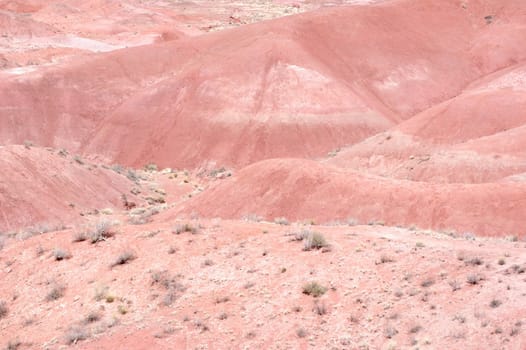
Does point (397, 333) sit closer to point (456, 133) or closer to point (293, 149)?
point (456, 133)

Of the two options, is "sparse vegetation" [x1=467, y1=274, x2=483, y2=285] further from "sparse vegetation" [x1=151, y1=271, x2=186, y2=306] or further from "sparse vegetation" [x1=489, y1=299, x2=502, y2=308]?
"sparse vegetation" [x1=151, y1=271, x2=186, y2=306]

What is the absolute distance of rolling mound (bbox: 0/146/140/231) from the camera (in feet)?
89.7

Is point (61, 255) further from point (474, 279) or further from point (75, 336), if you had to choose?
point (474, 279)

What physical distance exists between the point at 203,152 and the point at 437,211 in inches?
1066

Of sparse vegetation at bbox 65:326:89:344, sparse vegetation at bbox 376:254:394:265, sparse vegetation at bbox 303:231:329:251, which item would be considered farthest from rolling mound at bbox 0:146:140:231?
sparse vegetation at bbox 376:254:394:265

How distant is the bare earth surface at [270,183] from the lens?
11289 mm

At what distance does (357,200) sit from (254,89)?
27.9 metres

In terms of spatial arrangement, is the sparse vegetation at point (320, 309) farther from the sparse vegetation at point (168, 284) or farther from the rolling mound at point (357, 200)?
the rolling mound at point (357, 200)

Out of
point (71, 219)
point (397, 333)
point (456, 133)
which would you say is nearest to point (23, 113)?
point (71, 219)

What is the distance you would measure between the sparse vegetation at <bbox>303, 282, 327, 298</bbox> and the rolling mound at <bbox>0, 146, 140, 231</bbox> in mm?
15851

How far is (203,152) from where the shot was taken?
47.5 m

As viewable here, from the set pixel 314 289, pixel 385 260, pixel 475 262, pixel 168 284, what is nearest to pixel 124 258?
pixel 168 284

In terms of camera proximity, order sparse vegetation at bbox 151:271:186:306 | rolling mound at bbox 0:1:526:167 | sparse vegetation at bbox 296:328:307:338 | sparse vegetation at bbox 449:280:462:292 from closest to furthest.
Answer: sparse vegetation at bbox 296:328:307:338, sparse vegetation at bbox 449:280:462:292, sparse vegetation at bbox 151:271:186:306, rolling mound at bbox 0:1:526:167

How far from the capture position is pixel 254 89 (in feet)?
164
